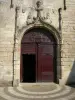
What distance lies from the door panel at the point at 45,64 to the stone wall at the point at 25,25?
682mm

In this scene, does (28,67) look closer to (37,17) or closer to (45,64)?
(45,64)

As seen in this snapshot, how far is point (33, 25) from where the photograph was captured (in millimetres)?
8914

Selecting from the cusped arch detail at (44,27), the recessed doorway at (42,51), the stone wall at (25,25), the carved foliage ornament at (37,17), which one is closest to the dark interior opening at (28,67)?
the recessed doorway at (42,51)

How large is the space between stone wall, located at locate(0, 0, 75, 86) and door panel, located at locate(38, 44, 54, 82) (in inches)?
26.9

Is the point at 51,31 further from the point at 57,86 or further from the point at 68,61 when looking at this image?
the point at 57,86

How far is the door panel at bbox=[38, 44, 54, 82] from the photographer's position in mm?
9195

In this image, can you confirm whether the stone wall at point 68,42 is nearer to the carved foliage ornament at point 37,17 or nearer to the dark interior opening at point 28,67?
the carved foliage ornament at point 37,17

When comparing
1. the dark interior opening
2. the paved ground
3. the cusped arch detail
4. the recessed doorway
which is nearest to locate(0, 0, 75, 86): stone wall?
the cusped arch detail

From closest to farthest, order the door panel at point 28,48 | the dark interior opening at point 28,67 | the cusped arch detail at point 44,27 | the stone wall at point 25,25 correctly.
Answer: the stone wall at point 25,25
the cusped arch detail at point 44,27
the door panel at point 28,48
the dark interior opening at point 28,67

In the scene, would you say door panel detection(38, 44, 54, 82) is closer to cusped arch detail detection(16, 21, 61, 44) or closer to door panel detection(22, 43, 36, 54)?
door panel detection(22, 43, 36, 54)

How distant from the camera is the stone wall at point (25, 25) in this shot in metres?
8.70

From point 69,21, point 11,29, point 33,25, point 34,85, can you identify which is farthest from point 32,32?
point 34,85

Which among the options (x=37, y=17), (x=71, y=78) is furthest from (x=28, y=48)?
(x=71, y=78)

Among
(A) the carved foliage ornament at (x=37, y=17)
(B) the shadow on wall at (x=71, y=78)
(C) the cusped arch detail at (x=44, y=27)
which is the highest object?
(A) the carved foliage ornament at (x=37, y=17)
